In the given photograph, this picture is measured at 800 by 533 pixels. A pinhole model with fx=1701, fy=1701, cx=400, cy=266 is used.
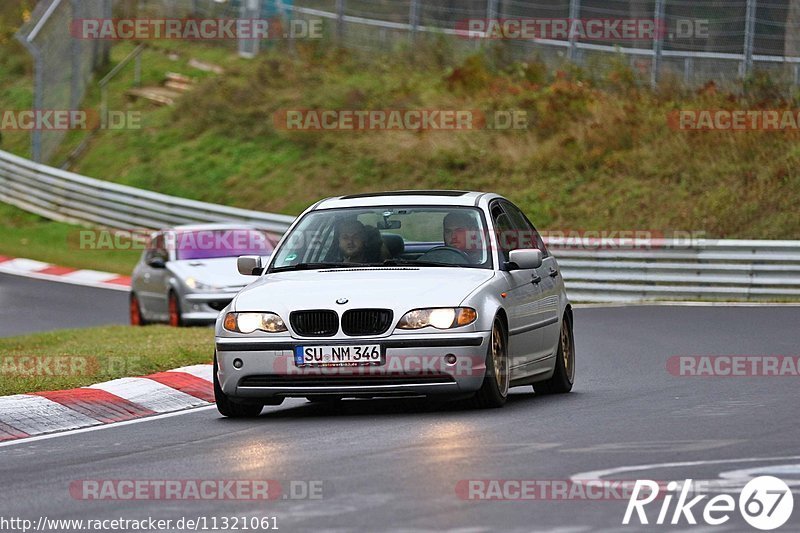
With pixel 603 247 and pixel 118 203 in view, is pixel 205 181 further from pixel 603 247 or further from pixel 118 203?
pixel 603 247

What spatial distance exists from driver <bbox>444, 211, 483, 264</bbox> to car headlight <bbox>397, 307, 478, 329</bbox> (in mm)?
1013

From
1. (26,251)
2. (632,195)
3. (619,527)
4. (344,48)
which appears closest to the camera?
(619,527)

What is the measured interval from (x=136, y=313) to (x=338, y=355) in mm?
12937

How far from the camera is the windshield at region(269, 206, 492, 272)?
38.6 feet

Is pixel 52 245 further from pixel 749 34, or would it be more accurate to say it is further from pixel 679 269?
pixel 679 269

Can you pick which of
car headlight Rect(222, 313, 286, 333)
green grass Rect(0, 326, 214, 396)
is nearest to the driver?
car headlight Rect(222, 313, 286, 333)

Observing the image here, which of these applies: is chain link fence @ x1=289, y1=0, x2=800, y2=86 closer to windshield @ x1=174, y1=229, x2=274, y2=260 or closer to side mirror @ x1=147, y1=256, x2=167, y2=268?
windshield @ x1=174, y1=229, x2=274, y2=260

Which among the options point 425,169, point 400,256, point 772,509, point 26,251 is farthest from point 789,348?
point 26,251

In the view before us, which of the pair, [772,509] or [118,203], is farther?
[118,203]

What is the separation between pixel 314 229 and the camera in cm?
1220

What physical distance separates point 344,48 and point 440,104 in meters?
5.50

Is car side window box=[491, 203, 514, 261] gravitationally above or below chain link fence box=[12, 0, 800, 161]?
below

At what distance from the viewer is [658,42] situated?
33.1 metres
